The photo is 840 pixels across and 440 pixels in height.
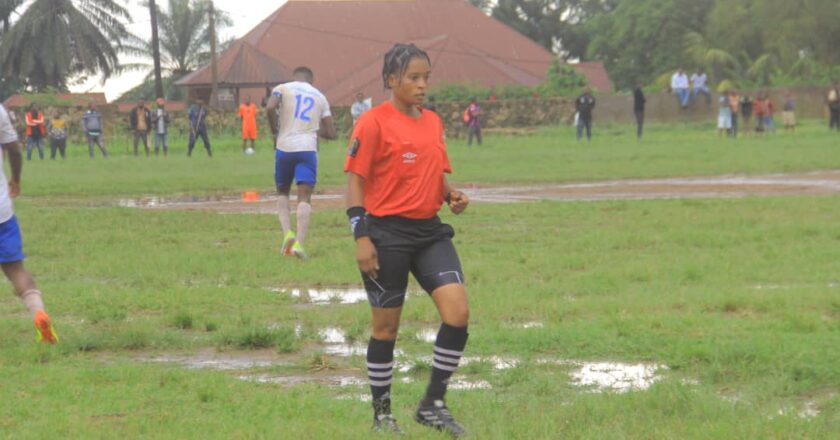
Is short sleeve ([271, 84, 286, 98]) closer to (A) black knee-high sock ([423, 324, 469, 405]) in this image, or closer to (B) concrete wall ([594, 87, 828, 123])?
(A) black knee-high sock ([423, 324, 469, 405])

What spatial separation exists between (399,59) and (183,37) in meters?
74.2

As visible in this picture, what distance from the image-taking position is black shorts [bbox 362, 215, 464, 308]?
19.4 ft

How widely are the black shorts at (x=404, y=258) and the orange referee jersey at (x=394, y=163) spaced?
0.17 ft

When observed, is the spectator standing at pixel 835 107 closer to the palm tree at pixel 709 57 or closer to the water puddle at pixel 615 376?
the palm tree at pixel 709 57

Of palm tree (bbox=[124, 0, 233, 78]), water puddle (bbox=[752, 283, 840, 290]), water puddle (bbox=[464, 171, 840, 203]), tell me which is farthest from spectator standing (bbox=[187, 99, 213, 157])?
palm tree (bbox=[124, 0, 233, 78])

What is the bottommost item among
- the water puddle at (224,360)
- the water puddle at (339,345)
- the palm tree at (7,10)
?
the water puddle at (339,345)

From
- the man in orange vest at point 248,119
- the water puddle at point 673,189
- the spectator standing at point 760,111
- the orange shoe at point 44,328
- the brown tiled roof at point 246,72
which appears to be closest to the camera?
the orange shoe at point 44,328

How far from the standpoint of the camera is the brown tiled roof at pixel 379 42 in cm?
6250

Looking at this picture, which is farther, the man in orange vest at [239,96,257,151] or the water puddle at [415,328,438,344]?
the man in orange vest at [239,96,257,151]

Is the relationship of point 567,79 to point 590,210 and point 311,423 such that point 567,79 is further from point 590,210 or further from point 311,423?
point 311,423

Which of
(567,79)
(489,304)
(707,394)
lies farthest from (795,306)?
(567,79)

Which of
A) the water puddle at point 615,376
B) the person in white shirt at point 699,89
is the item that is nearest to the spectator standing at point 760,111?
the person in white shirt at point 699,89

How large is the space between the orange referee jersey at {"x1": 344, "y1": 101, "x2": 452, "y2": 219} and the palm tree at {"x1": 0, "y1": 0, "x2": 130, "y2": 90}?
6936cm

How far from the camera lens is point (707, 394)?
21.5 feet
